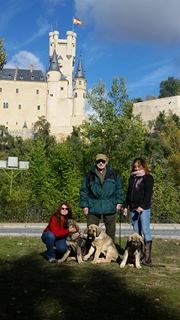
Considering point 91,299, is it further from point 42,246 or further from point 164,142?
point 164,142

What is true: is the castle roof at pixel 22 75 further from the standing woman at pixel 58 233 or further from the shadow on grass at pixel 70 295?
the shadow on grass at pixel 70 295

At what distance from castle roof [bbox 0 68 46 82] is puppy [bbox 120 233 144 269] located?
98.6m

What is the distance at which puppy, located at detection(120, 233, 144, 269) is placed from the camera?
804 centimetres

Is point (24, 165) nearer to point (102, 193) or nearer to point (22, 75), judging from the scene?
point (102, 193)

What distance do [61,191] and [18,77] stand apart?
292 ft

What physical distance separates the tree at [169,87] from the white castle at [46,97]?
145 ft

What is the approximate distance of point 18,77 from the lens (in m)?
106

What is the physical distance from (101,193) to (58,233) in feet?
3.11

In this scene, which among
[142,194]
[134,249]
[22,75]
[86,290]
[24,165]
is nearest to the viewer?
[86,290]

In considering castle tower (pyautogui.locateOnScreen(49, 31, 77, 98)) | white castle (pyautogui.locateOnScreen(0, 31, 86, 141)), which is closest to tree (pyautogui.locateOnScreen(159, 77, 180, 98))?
castle tower (pyautogui.locateOnScreen(49, 31, 77, 98))

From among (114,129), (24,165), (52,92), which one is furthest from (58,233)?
(52,92)

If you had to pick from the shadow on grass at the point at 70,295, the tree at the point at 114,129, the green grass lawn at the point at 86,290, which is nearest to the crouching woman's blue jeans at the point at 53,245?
the green grass lawn at the point at 86,290

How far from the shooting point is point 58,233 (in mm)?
8516

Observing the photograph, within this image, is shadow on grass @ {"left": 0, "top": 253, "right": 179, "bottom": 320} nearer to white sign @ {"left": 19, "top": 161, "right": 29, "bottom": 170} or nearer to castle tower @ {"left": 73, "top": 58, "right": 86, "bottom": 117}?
white sign @ {"left": 19, "top": 161, "right": 29, "bottom": 170}
